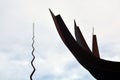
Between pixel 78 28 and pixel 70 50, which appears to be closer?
pixel 70 50

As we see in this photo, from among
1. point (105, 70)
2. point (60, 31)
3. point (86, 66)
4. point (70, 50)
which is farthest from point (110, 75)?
point (60, 31)

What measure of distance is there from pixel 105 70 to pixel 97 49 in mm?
4404

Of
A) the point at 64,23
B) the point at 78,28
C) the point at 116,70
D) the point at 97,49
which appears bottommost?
the point at 97,49

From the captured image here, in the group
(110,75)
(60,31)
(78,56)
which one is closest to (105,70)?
(110,75)

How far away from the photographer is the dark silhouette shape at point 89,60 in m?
13.1

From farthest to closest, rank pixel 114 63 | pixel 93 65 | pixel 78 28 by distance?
pixel 78 28 < pixel 93 65 < pixel 114 63

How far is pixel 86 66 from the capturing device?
46.3 feet

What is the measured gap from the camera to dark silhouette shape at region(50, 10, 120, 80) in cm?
1312

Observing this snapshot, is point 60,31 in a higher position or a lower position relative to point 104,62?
higher

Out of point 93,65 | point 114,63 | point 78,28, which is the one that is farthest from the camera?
point 78,28

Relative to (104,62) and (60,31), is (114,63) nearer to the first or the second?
(104,62)

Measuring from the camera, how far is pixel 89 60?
1367 centimetres

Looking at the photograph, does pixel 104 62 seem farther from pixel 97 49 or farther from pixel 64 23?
pixel 97 49

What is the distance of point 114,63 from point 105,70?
820 mm
